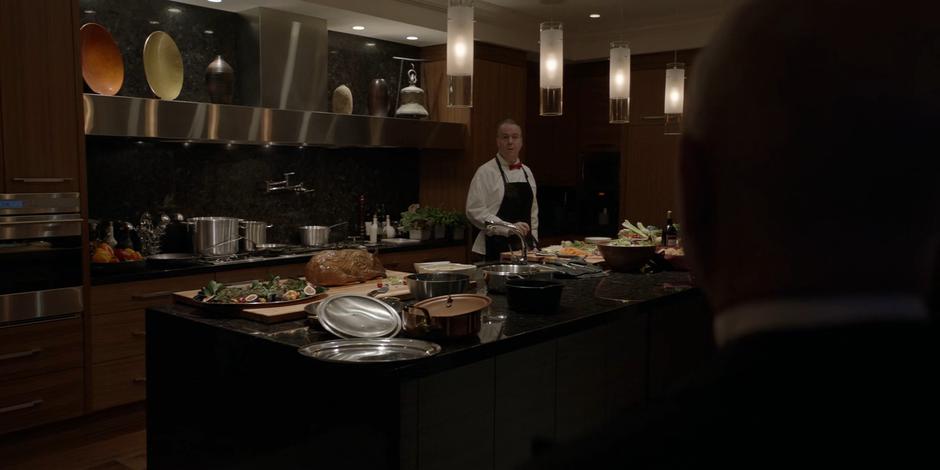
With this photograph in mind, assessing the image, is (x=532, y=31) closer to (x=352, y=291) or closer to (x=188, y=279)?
(x=188, y=279)

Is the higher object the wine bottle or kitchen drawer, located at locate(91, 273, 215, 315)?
the wine bottle

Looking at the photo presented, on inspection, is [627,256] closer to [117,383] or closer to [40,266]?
[117,383]

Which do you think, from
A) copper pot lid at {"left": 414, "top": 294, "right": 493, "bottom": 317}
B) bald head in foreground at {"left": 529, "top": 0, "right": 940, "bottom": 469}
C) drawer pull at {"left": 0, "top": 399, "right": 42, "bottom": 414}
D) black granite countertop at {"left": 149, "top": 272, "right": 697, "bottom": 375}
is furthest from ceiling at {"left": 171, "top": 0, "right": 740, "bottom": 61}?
bald head in foreground at {"left": 529, "top": 0, "right": 940, "bottom": 469}

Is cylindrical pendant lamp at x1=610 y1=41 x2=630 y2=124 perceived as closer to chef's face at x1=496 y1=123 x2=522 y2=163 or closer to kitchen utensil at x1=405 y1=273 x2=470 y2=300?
chef's face at x1=496 y1=123 x2=522 y2=163

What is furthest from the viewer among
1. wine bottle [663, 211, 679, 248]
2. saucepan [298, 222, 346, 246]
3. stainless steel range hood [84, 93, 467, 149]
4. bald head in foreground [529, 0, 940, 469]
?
saucepan [298, 222, 346, 246]

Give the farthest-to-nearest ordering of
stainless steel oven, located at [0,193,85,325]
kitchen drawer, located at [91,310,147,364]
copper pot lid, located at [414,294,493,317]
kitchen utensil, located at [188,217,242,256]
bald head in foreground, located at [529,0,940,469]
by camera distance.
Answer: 1. kitchen utensil, located at [188,217,242,256]
2. kitchen drawer, located at [91,310,147,364]
3. stainless steel oven, located at [0,193,85,325]
4. copper pot lid, located at [414,294,493,317]
5. bald head in foreground, located at [529,0,940,469]

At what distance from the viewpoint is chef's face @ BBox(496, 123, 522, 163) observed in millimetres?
5555

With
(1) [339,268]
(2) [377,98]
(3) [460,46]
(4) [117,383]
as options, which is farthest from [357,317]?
(2) [377,98]

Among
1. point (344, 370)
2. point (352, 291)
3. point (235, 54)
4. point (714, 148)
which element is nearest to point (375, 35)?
point (235, 54)

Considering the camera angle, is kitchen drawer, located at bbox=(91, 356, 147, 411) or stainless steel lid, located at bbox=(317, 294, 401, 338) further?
kitchen drawer, located at bbox=(91, 356, 147, 411)

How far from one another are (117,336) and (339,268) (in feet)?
5.29

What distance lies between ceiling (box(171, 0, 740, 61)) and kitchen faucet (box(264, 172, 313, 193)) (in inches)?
46.3

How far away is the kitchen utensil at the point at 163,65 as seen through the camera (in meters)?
4.71

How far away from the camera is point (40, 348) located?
386 cm
